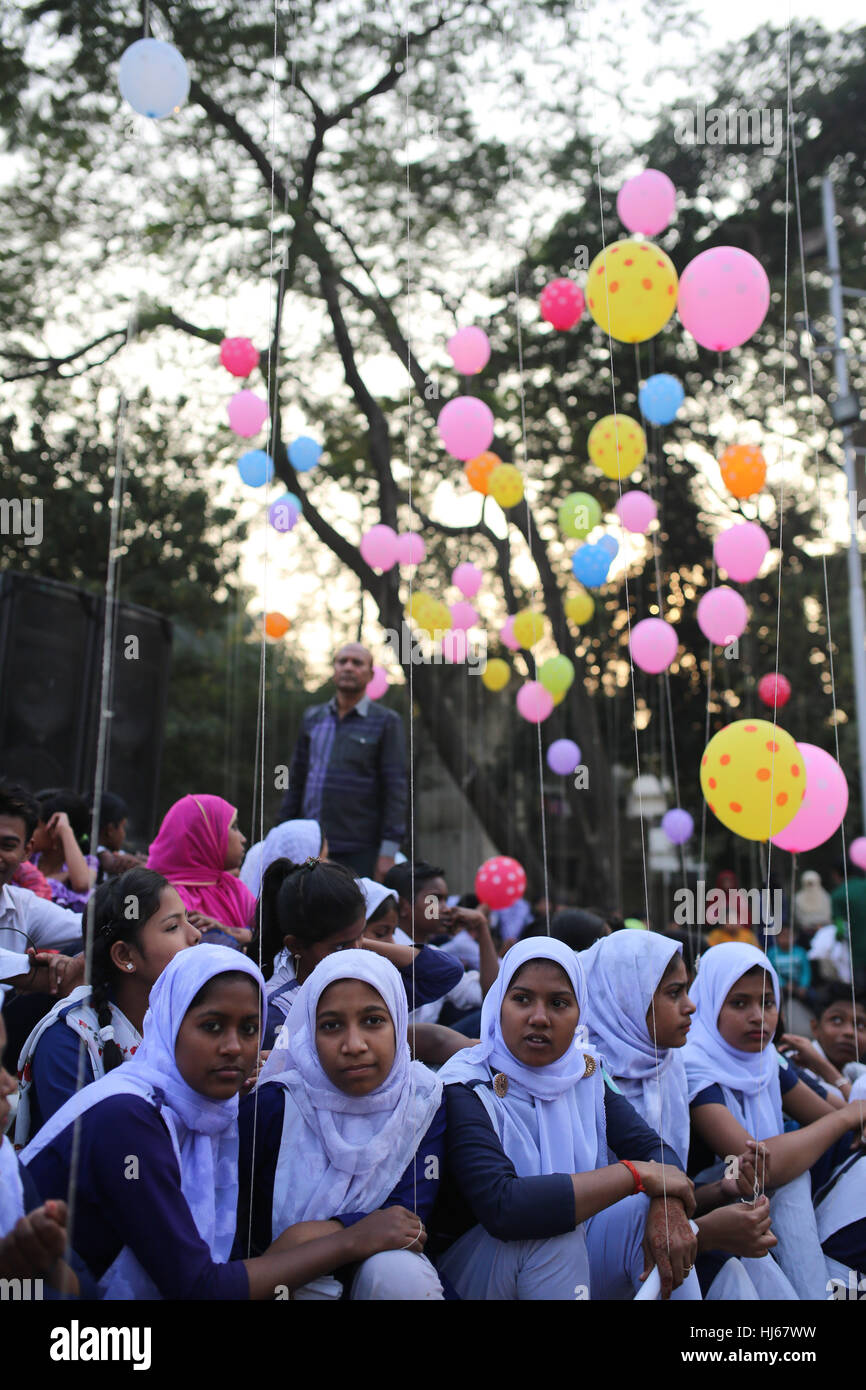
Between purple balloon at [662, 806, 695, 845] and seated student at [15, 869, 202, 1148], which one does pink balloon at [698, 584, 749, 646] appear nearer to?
purple balloon at [662, 806, 695, 845]

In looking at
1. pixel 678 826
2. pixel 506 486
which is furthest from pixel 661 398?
pixel 678 826

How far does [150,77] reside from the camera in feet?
12.7

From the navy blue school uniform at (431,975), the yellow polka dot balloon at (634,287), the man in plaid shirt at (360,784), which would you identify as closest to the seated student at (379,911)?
the navy blue school uniform at (431,975)

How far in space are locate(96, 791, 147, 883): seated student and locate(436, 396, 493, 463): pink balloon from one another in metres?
2.61

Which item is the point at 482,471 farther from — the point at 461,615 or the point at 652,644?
the point at 652,644

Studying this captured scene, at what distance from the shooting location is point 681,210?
401 inches

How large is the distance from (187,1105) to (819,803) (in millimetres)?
2696

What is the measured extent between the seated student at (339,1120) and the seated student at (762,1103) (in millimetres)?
898

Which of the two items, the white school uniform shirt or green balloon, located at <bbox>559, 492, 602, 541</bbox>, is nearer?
the white school uniform shirt

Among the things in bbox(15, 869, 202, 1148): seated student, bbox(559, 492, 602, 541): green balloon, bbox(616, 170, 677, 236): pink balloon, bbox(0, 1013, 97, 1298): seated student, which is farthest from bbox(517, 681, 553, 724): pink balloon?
bbox(0, 1013, 97, 1298): seated student

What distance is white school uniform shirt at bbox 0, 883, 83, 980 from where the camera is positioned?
333 centimetres
